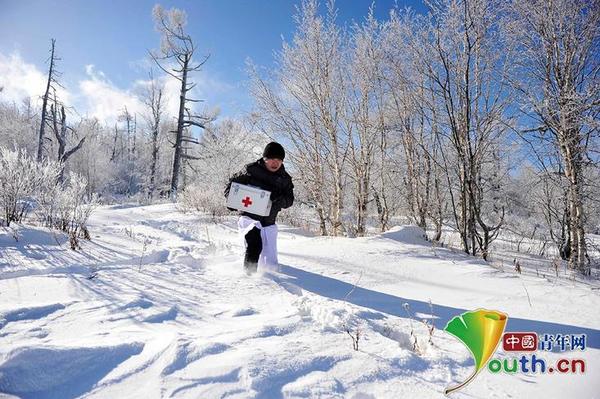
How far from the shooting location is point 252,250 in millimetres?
3281

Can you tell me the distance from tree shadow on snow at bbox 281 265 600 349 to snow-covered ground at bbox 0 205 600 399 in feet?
0.05

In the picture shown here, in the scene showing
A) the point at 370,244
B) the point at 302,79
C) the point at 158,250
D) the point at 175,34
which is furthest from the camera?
the point at 175,34

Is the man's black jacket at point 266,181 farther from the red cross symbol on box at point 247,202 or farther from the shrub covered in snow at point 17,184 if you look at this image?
the shrub covered in snow at point 17,184

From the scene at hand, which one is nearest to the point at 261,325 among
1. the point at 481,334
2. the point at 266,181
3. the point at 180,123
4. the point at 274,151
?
the point at 481,334

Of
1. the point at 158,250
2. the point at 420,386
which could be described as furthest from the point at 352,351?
the point at 158,250

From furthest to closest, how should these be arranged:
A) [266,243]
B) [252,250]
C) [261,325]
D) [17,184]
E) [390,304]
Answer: [17,184] < [266,243] < [252,250] < [390,304] < [261,325]

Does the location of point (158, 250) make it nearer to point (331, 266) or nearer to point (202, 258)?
point (202, 258)

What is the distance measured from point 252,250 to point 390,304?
1514 mm

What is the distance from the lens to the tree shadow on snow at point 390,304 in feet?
6.39

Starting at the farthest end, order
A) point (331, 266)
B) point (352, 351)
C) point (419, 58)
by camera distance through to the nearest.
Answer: point (419, 58)
point (331, 266)
point (352, 351)

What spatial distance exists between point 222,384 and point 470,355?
1.22 meters

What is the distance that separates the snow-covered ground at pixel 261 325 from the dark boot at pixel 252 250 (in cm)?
14

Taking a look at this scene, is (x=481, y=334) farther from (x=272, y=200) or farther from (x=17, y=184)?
(x=17, y=184)

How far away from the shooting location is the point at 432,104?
228 inches
